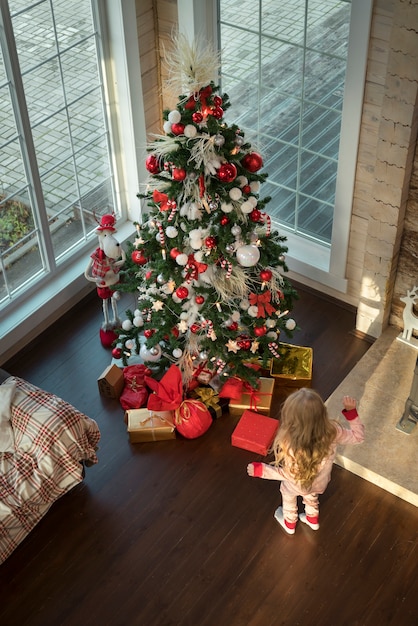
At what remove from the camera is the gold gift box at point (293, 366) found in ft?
15.9

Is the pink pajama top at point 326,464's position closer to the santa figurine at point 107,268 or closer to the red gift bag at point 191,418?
the red gift bag at point 191,418

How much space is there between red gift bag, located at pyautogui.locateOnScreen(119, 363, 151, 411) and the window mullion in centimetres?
109

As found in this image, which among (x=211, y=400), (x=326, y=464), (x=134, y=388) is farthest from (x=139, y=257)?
(x=326, y=464)

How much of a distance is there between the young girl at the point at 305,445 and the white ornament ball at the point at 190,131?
1424 millimetres

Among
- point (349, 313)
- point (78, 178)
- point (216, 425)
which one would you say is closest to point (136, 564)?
point (216, 425)

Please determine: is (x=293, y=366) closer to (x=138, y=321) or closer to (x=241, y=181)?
(x=138, y=321)

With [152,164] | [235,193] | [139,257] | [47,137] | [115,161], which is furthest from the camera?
[115,161]

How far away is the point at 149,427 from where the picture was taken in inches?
178

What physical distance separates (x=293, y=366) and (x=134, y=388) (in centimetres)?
104

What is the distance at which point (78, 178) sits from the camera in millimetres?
5418

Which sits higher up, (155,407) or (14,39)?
(14,39)

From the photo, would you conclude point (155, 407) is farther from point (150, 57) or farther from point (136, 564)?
point (150, 57)

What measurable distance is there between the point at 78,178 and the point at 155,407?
73.8 inches

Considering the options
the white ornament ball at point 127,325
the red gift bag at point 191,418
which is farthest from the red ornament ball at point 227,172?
the red gift bag at point 191,418
